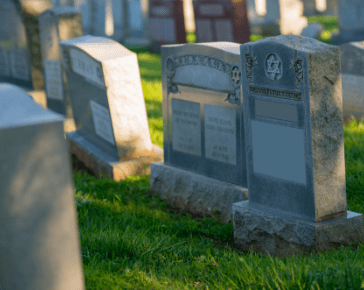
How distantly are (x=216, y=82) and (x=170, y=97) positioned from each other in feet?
2.30

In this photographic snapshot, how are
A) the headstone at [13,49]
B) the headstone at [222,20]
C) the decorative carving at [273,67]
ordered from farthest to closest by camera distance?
1. the headstone at [222,20]
2. the headstone at [13,49]
3. the decorative carving at [273,67]

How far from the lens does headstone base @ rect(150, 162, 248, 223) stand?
3836 mm

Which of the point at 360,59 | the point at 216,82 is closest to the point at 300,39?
the point at 216,82

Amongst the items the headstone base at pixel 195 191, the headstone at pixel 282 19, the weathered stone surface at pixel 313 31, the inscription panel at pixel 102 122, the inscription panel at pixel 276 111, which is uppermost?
the headstone at pixel 282 19

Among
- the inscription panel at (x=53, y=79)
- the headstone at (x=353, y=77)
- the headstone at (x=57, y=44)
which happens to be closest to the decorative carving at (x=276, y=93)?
the headstone at (x=353, y=77)

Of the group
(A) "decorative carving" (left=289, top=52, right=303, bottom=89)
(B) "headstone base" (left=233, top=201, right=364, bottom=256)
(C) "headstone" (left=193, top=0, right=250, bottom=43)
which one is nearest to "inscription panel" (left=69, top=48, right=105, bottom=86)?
(B) "headstone base" (left=233, top=201, right=364, bottom=256)

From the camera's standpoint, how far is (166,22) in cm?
1477

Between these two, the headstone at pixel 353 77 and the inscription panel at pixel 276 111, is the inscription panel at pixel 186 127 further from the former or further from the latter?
the headstone at pixel 353 77

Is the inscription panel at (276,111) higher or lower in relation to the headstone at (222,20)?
lower

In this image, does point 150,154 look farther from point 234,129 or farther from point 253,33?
point 253,33

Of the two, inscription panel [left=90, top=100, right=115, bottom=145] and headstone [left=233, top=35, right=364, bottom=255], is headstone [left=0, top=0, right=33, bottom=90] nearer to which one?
inscription panel [left=90, top=100, right=115, bottom=145]

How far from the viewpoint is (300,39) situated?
117 inches

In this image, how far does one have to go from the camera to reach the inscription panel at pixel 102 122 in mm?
5105

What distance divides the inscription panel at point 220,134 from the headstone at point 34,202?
2303 mm
